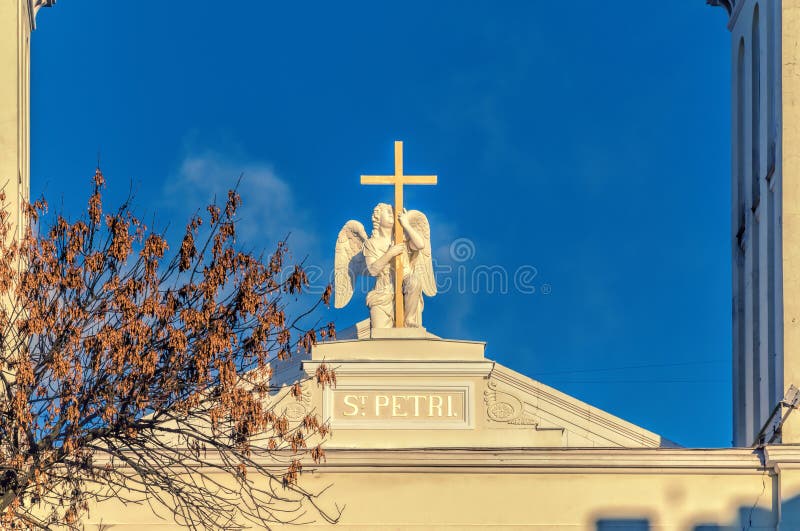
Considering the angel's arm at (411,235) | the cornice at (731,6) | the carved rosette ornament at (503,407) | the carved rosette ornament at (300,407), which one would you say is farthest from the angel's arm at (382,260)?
the cornice at (731,6)

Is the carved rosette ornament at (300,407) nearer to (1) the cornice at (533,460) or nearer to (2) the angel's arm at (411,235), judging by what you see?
(1) the cornice at (533,460)

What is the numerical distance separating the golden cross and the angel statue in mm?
84

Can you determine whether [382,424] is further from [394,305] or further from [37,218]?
[37,218]

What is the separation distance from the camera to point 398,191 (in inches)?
1395

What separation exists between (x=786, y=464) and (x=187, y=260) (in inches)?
376

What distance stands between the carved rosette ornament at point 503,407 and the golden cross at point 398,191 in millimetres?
1846

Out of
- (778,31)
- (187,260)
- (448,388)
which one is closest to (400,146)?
(448,388)

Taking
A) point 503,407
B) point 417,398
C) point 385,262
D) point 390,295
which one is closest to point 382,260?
point 385,262

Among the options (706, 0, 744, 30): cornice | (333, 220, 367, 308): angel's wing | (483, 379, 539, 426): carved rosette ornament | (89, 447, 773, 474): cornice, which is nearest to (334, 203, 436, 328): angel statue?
(333, 220, 367, 308): angel's wing

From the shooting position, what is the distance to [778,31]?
33531mm

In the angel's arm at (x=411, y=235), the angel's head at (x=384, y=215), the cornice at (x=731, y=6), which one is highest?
the cornice at (x=731, y=6)

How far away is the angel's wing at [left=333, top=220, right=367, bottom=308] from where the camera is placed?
35.8m

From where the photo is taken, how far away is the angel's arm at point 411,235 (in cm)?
3522

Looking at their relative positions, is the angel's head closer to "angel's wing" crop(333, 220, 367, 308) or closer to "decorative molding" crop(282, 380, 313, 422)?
"angel's wing" crop(333, 220, 367, 308)
